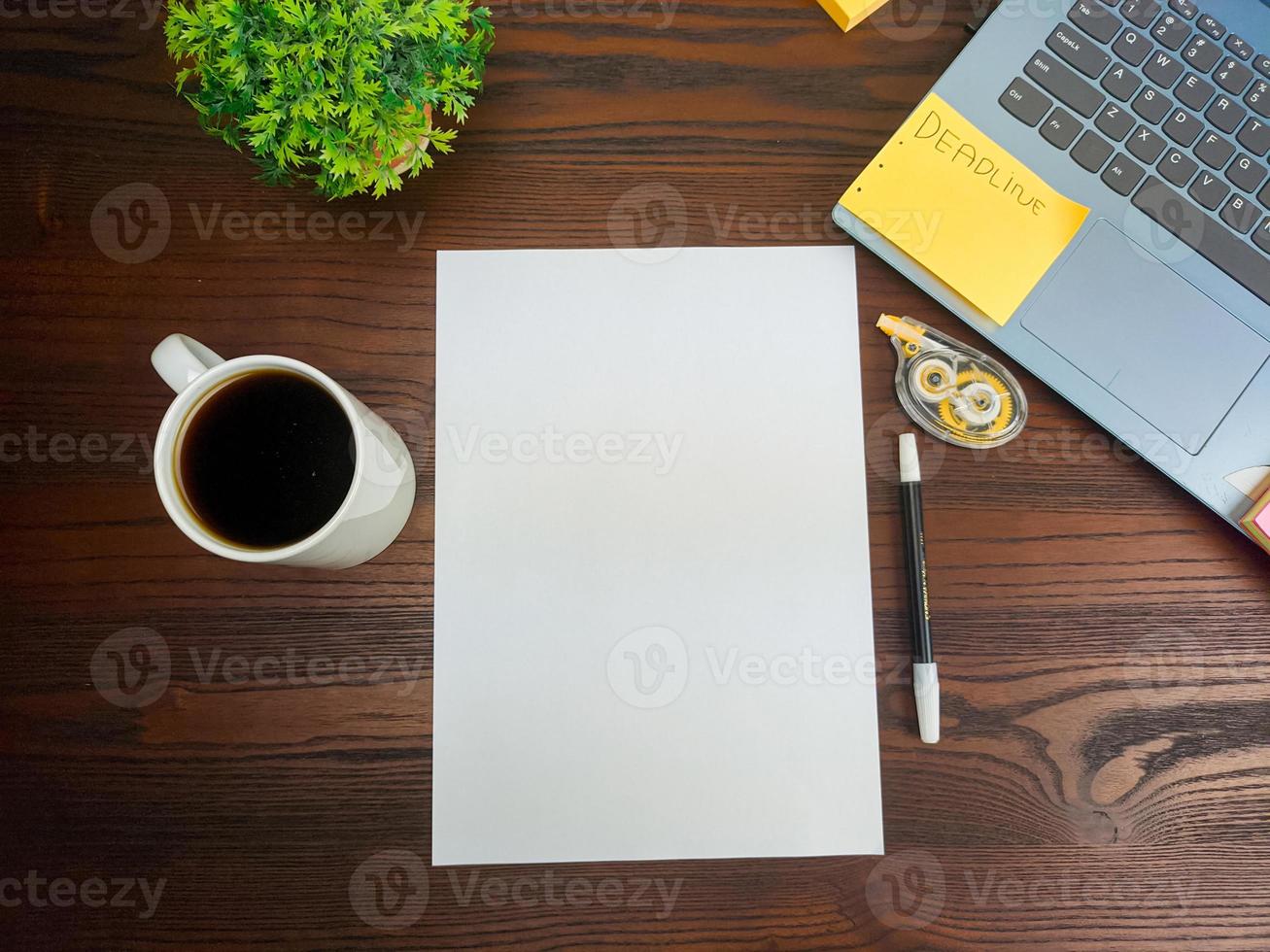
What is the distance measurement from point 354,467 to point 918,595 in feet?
1.29

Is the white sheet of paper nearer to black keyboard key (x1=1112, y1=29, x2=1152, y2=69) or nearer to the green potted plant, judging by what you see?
the green potted plant

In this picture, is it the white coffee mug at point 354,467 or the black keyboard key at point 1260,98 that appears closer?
the white coffee mug at point 354,467

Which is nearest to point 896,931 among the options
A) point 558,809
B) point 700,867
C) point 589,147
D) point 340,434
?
point 700,867

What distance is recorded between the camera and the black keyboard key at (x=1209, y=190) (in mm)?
560

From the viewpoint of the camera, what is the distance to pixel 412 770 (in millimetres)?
569

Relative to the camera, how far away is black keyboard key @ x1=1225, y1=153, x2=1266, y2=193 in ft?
1.84

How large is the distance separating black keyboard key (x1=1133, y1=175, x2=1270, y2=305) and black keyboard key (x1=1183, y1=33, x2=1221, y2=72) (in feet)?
0.30

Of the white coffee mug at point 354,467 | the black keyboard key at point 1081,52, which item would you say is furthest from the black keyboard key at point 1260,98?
the white coffee mug at point 354,467

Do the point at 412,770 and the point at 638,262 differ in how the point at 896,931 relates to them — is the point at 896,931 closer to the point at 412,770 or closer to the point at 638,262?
the point at 412,770

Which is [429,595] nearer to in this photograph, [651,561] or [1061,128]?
[651,561]

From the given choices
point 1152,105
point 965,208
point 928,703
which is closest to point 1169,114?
point 1152,105

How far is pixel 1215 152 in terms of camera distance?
562 millimetres

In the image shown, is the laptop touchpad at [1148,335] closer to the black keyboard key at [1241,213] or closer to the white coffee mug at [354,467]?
the black keyboard key at [1241,213]

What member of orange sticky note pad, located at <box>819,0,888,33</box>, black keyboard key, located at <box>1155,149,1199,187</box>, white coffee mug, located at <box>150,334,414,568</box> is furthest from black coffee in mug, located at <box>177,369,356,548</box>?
black keyboard key, located at <box>1155,149,1199,187</box>
